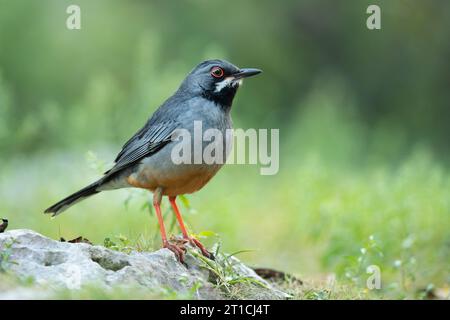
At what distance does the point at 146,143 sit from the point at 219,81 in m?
0.84

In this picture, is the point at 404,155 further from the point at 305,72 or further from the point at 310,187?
the point at 310,187

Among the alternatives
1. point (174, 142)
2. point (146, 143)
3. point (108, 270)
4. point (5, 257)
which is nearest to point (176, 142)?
point (174, 142)

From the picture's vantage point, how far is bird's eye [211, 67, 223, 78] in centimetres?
622

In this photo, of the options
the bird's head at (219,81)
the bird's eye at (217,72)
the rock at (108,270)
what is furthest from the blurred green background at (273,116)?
the rock at (108,270)

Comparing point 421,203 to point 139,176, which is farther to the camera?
point 421,203

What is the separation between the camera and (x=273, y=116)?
40.7 ft

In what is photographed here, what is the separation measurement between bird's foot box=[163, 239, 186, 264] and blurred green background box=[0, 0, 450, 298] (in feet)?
4.64

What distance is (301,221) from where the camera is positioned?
332 inches

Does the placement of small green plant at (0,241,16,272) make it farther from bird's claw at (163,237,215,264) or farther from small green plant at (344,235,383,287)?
small green plant at (344,235,383,287)

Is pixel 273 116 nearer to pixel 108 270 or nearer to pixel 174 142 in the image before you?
pixel 174 142

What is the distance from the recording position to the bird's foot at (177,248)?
5.12m
